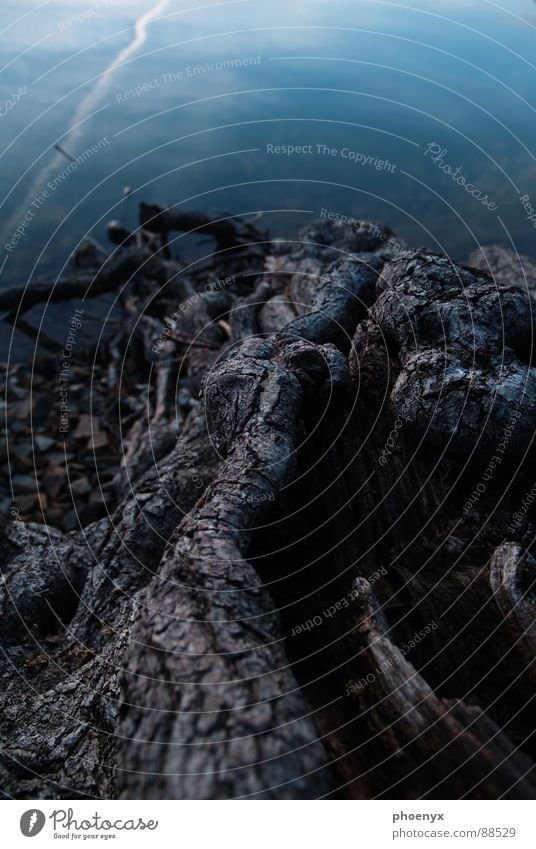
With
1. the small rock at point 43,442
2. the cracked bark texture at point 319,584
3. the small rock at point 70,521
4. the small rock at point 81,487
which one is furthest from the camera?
the small rock at point 43,442

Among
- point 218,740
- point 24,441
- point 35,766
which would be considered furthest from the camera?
point 24,441

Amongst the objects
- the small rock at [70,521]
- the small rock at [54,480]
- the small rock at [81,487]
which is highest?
the small rock at [54,480]

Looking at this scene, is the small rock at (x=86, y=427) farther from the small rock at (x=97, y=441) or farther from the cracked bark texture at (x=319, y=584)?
the cracked bark texture at (x=319, y=584)

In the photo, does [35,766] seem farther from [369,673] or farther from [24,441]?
[24,441]

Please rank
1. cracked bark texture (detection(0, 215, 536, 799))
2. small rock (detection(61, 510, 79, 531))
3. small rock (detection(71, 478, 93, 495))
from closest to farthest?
cracked bark texture (detection(0, 215, 536, 799)), small rock (detection(61, 510, 79, 531)), small rock (detection(71, 478, 93, 495))

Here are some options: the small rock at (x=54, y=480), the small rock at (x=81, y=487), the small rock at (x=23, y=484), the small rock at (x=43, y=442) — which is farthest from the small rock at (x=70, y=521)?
the small rock at (x=43, y=442)
